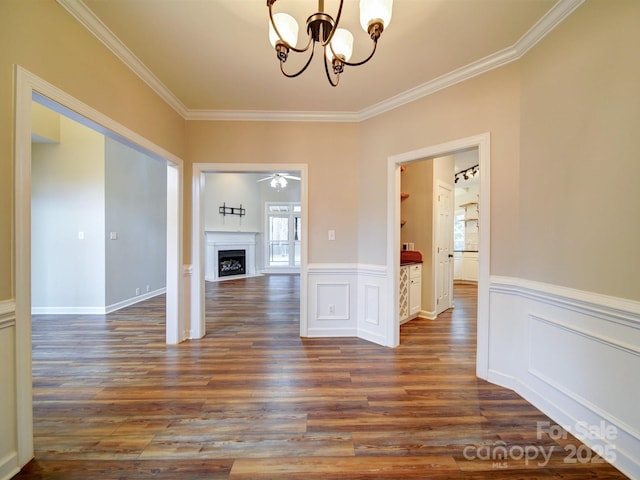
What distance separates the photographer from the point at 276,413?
1.80m

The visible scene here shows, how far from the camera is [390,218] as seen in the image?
2.84 metres

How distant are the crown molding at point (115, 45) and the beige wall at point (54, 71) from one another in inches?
1.6

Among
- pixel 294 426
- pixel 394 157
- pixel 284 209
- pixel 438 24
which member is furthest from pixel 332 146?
pixel 284 209

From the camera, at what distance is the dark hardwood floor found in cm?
139

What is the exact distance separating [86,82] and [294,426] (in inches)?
106

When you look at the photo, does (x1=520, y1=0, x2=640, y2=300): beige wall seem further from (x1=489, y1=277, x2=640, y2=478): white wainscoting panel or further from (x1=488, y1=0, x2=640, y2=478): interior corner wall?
(x1=489, y1=277, x2=640, y2=478): white wainscoting panel

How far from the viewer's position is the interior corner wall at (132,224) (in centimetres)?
416

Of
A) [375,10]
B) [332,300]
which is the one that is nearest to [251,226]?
[332,300]

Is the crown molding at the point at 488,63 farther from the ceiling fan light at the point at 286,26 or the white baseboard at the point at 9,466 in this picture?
the white baseboard at the point at 9,466

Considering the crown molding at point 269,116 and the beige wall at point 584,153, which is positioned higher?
the crown molding at point 269,116

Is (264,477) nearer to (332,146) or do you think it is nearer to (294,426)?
(294,426)

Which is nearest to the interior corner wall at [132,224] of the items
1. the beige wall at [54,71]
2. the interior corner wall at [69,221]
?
the interior corner wall at [69,221]

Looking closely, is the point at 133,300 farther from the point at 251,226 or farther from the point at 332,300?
the point at 251,226

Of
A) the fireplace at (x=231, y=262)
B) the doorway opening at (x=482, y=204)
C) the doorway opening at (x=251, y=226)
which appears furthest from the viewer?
the fireplace at (x=231, y=262)
